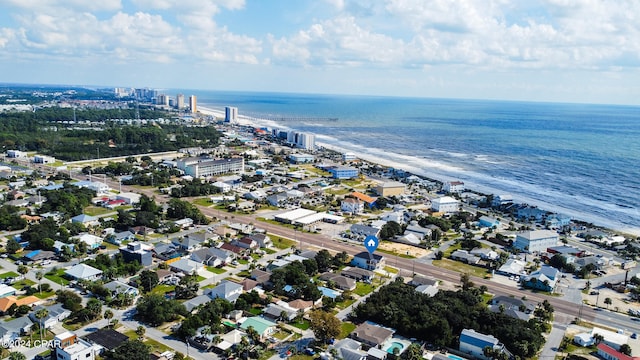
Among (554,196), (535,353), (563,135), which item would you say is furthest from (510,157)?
(535,353)

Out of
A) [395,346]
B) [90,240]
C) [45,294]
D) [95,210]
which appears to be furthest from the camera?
[95,210]

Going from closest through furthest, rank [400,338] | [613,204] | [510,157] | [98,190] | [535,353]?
1. [535,353]
2. [400,338]
3. [98,190]
4. [613,204]
5. [510,157]

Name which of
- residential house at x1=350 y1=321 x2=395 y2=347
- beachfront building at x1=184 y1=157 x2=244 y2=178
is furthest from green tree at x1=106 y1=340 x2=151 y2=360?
beachfront building at x1=184 y1=157 x2=244 y2=178

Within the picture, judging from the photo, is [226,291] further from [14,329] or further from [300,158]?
[300,158]

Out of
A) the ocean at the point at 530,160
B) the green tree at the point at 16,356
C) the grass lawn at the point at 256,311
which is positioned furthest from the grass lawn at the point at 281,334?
the ocean at the point at 530,160

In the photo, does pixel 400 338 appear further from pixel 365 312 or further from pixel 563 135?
pixel 563 135

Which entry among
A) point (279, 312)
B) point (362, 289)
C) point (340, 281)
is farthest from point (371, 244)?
point (279, 312)
